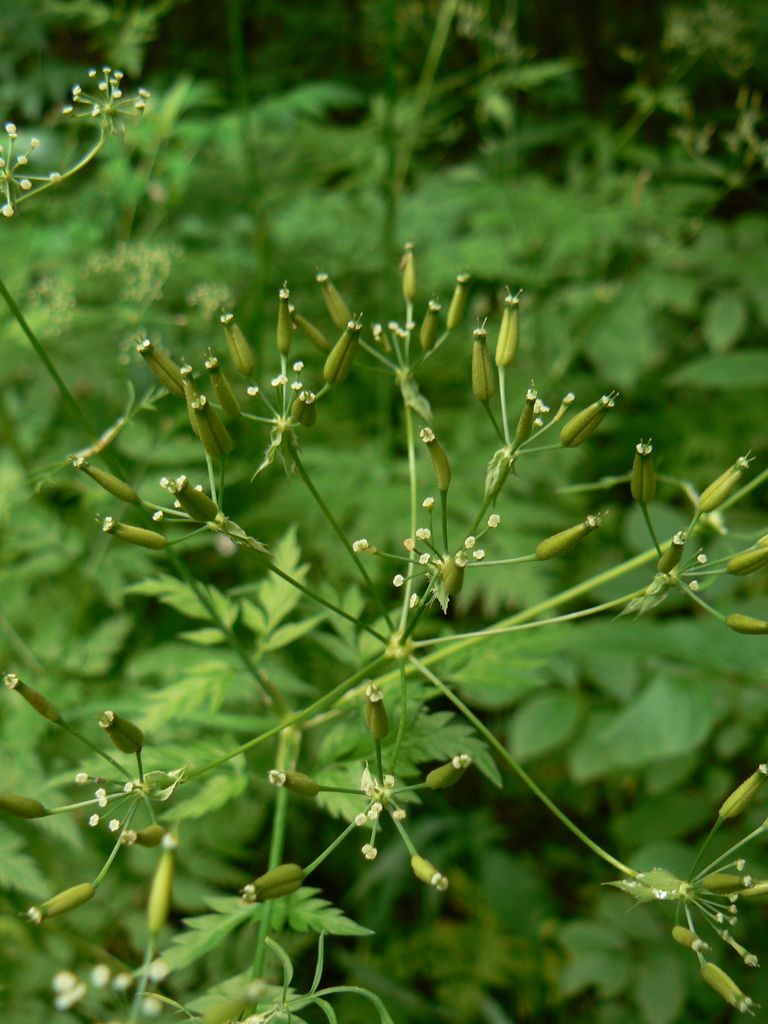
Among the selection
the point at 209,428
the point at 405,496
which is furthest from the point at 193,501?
the point at 405,496

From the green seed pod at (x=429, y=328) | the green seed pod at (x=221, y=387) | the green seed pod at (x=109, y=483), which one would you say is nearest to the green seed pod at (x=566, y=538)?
the green seed pod at (x=429, y=328)

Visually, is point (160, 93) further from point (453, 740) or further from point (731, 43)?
point (453, 740)

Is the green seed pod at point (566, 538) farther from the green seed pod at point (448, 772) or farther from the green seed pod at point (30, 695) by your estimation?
the green seed pod at point (30, 695)

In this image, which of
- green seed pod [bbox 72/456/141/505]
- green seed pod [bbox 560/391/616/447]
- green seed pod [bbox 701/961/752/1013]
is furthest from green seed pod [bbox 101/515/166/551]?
green seed pod [bbox 701/961/752/1013]

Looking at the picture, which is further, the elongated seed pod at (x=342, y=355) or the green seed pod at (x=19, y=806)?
the elongated seed pod at (x=342, y=355)

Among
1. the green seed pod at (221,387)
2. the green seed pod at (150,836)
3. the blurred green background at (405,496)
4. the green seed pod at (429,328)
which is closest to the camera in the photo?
the green seed pod at (150,836)

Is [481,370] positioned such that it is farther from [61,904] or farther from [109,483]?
[61,904]
